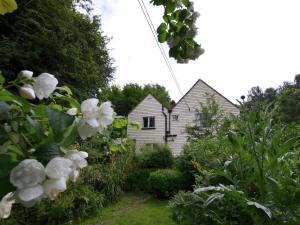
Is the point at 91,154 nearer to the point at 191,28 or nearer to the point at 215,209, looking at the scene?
the point at 215,209

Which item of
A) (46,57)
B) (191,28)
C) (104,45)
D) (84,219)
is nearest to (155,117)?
(104,45)

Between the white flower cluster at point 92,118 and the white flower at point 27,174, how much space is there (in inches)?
5.4

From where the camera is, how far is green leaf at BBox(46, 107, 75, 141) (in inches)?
19.9

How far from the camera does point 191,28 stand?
1152 mm

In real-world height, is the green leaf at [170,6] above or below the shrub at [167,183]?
above

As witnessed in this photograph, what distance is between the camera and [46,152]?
1.60 ft

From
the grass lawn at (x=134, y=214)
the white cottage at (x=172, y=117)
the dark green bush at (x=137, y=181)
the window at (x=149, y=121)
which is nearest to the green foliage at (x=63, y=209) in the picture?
the grass lawn at (x=134, y=214)

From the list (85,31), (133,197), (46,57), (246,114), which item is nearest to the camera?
(246,114)

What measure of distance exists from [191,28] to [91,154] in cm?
808

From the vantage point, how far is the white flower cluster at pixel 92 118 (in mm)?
595

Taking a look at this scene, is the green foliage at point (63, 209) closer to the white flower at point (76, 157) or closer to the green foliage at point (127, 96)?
the white flower at point (76, 157)

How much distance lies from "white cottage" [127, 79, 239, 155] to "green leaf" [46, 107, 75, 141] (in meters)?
18.7

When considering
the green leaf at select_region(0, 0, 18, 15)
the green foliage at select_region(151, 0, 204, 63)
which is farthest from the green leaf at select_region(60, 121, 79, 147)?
the green foliage at select_region(151, 0, 204, 63)

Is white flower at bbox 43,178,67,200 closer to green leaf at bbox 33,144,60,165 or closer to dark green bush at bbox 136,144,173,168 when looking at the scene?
green leaf at bbox 33,144,60,165
